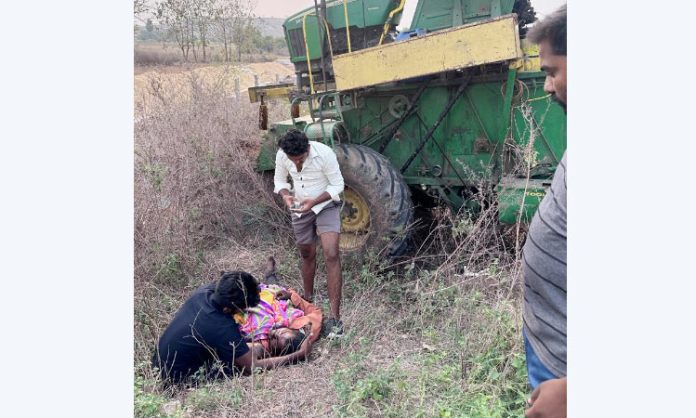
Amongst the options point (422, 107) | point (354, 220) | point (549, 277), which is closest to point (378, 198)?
point (354, 220)

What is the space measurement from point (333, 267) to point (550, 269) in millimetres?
2947

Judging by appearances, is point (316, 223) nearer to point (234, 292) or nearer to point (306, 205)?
point (306, 205)

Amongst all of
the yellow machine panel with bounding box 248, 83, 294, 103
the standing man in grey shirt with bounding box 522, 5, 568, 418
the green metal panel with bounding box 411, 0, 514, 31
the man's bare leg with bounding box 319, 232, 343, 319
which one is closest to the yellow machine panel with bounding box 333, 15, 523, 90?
the green metal panel with bounding box 411, 0, 514, 31

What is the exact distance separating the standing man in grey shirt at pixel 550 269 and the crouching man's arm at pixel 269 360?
2.28 m

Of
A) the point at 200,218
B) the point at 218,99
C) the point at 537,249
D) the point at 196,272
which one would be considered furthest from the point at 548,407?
the point at 218,99

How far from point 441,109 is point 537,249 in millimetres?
4004

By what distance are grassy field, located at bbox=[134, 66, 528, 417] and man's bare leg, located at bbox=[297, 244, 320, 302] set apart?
14 centimetres

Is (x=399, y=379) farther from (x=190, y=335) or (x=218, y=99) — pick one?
(x=218, y=99)

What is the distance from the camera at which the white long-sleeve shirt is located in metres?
4.15

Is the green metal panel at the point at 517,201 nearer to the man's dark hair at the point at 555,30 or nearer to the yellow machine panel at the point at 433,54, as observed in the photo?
the yellow machine panel at the point at 433,54

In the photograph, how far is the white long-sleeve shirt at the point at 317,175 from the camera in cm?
415

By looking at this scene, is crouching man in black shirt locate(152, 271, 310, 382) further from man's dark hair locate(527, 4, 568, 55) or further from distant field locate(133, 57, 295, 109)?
distant field locate(133, 57, 295, 109)

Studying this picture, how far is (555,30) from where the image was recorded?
1.16m

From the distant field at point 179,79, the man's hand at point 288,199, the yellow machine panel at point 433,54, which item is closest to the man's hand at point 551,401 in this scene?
the man's hand at point 288,199
